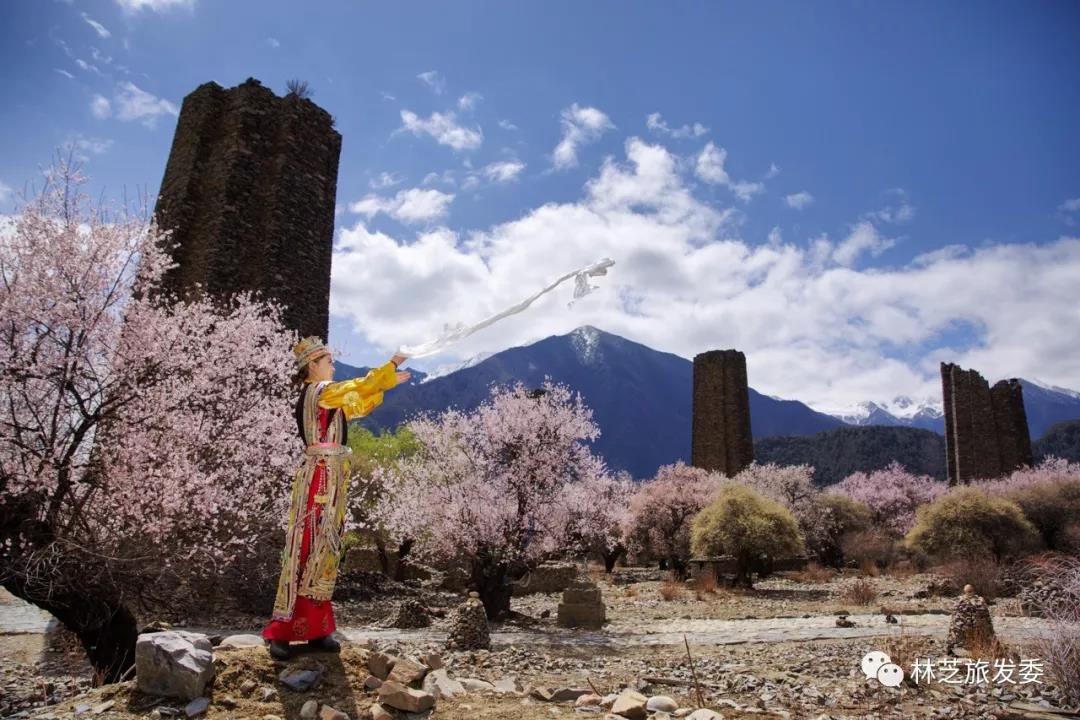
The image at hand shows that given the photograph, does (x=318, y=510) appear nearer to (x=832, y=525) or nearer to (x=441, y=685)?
(x=441, y=685)

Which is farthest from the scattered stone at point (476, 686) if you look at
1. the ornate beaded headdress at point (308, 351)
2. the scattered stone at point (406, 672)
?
the ornate beaded headdress at point (308, 351)

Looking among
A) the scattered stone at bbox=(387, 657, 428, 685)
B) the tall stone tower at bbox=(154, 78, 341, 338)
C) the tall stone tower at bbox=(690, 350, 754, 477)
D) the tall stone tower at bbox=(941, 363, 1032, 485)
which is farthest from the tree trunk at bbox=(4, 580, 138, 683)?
the tall stone tower at bbox=(941, 363, 1032, 485)

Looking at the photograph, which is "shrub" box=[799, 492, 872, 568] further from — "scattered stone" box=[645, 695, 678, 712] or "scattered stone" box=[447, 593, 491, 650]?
A: "scattered stone" box=[645, 695, 678, 712]

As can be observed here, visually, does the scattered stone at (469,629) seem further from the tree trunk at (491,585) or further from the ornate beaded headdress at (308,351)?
the ornate beaded headdress at (308,351)

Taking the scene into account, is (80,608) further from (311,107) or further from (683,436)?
(683,436)

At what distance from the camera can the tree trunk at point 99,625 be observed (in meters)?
7.68

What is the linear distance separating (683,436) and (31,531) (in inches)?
6672

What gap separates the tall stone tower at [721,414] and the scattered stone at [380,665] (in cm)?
4353

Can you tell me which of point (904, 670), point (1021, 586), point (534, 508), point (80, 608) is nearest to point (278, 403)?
point (80, 608)

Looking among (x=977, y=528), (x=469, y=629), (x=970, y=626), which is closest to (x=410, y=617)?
(x=469, y=629)

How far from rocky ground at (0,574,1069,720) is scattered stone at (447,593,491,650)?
0.32m

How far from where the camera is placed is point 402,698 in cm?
496

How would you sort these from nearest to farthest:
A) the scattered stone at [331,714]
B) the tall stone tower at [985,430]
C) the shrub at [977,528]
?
1. the scattered stone at [331,714]
2. the shrub at [977,528]
3. the tall stone tower at [985,430]

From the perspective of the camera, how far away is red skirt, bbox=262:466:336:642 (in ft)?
17.6
